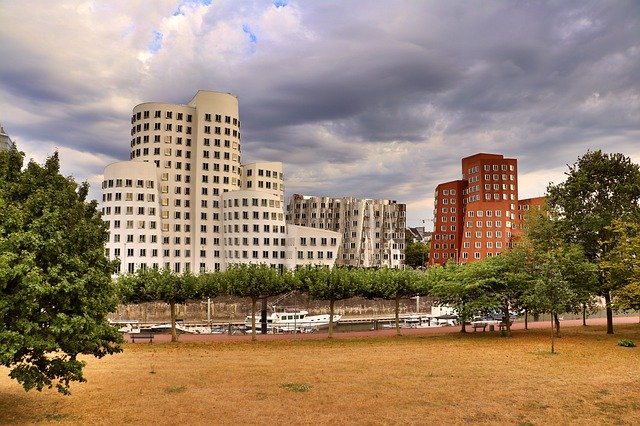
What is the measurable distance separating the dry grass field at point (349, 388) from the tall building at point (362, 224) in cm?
10391

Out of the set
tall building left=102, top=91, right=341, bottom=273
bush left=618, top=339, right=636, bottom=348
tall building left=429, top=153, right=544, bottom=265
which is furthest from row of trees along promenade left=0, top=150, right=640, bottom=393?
tall building left=429, top=153, right=544, bottom=265

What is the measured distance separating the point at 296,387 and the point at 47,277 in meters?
13.1

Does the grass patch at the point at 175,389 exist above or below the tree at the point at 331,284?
below

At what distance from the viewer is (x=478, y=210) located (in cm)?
12544

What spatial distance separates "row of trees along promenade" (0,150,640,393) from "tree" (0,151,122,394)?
0.04 metres

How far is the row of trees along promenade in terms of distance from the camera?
17.7m

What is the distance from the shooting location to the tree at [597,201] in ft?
156

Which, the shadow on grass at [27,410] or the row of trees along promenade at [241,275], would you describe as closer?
the row of trees along promenade at [241,275]

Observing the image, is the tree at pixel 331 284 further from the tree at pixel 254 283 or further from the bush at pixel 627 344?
the bush at pixel 627 344

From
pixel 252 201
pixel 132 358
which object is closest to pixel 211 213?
pixel 252 201

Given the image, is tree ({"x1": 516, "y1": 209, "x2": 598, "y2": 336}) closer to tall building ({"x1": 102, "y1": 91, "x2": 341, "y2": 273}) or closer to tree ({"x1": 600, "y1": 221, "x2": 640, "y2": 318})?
tree ({"x1": 600, "y1": 221, "x2": 640, "y2": 318})

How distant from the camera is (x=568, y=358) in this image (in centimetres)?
3409

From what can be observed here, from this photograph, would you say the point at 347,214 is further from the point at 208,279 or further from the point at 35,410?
the point at 35,410

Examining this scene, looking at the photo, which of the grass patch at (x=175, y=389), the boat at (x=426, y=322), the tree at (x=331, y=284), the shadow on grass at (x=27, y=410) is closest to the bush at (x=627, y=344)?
the tree at (x=331, y=284)
